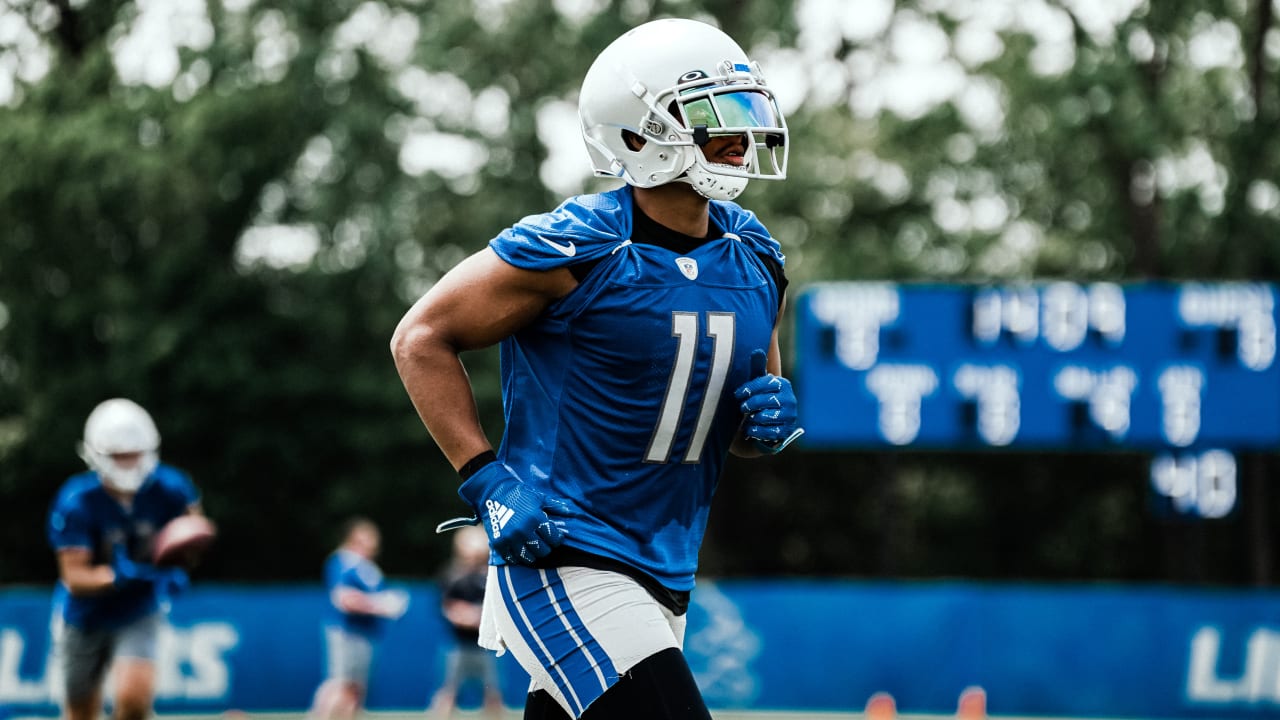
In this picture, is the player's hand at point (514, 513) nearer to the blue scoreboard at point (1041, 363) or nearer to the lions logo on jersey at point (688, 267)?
the lions logo on jersey at point (688, 267)

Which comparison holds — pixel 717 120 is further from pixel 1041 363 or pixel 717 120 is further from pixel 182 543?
pixel 1041 363

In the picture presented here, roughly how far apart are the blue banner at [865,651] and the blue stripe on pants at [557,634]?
1184cm

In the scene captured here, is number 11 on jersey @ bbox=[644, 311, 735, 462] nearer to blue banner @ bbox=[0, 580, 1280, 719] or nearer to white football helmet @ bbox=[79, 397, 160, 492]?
→ white football helmet @ bbox=[79, 397, 160, 492]

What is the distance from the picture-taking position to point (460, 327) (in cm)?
357

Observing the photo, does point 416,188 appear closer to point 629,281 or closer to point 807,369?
point 807,369

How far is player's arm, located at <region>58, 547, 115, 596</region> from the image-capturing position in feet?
24.1

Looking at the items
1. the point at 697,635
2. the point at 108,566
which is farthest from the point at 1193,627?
the point at 108,566

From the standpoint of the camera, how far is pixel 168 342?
78.4ft

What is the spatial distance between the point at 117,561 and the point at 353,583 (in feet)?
18.4

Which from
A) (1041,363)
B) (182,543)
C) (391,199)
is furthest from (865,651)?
(391,199)

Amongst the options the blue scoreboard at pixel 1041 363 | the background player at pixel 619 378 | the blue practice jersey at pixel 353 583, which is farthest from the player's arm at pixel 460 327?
the blue scoreboard at pixel 1041 363

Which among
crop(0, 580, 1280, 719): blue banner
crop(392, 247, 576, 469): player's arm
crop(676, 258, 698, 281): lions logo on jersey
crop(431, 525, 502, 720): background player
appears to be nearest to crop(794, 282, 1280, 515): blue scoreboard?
crop(0, 580, 1280, 719): blue banner

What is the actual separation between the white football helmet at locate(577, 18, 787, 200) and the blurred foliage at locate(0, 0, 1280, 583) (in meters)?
19.9

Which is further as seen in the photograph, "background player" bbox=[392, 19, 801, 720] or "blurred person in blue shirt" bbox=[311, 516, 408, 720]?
"blurred person in blue shirt" bbox=[311, 516, 408, 720]
